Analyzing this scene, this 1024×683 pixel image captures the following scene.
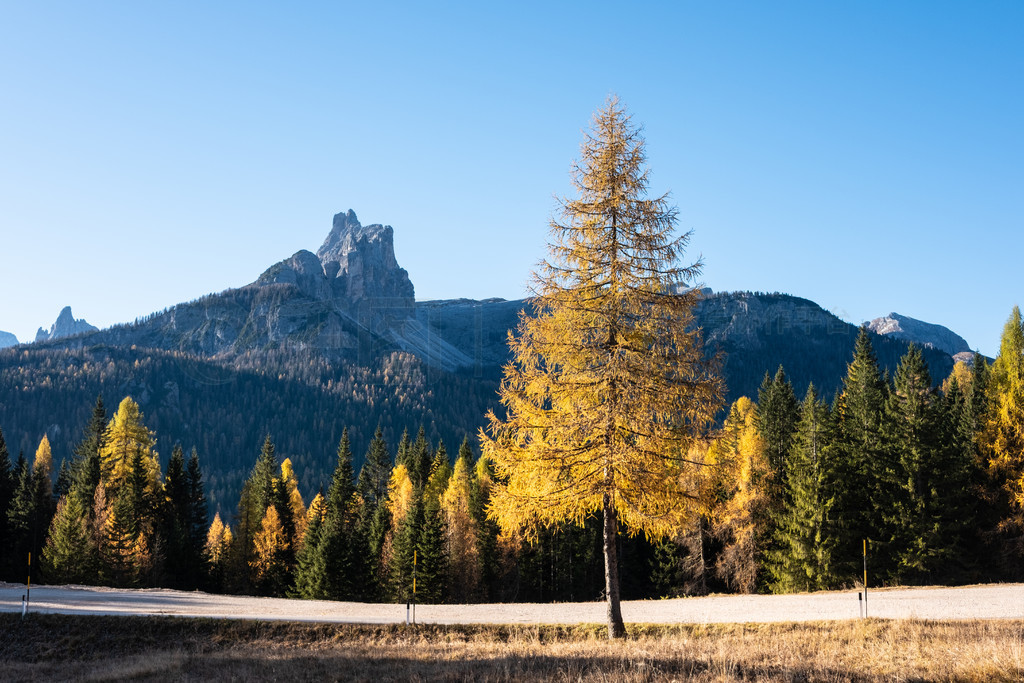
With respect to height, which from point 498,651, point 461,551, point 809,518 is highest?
Result: point 809,518

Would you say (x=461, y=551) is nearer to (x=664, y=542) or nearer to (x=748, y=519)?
(x=664, y=542)

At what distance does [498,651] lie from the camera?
49.5 feet

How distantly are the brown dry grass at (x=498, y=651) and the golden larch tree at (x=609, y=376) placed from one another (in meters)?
2.77

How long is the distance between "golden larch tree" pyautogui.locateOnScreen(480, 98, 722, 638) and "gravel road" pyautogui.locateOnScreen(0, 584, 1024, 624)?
18.9ft

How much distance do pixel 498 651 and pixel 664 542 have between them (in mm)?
38756

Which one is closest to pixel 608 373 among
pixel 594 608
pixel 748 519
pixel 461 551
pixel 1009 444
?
pixel 594 608

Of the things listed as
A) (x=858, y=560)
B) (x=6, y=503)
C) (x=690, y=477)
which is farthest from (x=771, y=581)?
(x=6, y=503)

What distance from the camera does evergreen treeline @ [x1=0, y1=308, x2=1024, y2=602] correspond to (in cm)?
3681

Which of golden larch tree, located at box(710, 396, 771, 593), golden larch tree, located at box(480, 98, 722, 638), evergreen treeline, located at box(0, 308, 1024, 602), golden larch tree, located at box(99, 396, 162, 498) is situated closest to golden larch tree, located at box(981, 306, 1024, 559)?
evergreen treeline, located at box(0, 308, 1024, 602)

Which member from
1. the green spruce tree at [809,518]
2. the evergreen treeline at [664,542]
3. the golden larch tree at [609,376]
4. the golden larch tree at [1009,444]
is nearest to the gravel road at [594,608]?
the golden larch tree at [609,376]

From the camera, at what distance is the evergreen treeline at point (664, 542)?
3681 centimetres

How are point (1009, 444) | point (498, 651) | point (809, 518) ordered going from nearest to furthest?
point (498, 651) < point (1009, 444) < point (809, 518)

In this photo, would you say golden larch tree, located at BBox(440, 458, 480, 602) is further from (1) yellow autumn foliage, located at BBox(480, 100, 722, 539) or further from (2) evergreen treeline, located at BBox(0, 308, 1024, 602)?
(1) yellow autumn foliage, located at BBox(480, 100, 722, 539)

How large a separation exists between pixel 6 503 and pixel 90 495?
7.88 meters
